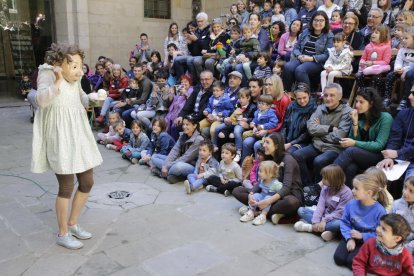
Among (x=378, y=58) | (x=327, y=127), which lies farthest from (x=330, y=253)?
(x=378, y=58)

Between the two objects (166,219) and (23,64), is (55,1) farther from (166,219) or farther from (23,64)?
(166,219)

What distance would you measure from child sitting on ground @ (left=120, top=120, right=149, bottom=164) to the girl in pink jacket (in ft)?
11.7

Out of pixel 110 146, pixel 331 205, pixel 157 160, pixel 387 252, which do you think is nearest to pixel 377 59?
pixel 331 205

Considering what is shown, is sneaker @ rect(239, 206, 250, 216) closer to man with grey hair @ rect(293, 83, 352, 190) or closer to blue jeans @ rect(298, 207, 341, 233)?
blue jeans @ rect(298, 207, 341, 233)

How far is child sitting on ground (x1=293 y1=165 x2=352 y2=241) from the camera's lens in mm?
3822

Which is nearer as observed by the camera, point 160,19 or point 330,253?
point 330,253

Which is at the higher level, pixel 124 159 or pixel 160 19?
pixel 160 19

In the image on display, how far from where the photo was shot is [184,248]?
365 cm

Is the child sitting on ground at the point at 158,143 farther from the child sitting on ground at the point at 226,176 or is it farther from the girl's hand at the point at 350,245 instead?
the girl's hand at the point at 350,245

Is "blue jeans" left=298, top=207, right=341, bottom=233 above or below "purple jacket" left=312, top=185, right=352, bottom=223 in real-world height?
below

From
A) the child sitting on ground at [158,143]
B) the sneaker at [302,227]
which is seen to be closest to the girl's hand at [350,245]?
the sneaker at [302,227]

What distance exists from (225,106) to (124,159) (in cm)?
204

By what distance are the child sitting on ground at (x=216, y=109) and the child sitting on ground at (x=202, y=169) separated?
2.66ft

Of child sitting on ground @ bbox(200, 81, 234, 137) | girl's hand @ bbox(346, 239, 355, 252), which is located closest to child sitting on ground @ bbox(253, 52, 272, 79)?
child sitting on ground @ bbox(200, 81, 234, 137)
